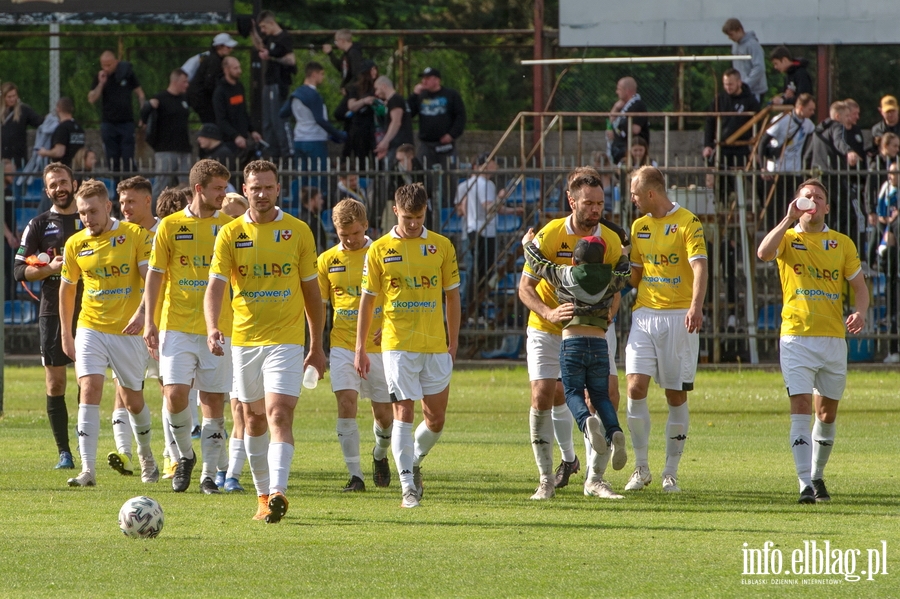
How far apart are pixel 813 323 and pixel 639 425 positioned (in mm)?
1498

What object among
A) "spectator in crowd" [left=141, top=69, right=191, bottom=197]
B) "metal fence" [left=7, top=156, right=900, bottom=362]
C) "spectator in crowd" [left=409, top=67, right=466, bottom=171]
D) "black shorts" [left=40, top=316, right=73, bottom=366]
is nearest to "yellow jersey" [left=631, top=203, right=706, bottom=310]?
"black shorts" [left=40, top=316, right=73, bottom=366]

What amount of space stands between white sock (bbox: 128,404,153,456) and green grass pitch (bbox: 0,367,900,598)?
0.34 m

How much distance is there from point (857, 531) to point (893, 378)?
11.7 meters

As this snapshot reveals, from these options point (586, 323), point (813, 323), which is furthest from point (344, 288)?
point (813, 323)

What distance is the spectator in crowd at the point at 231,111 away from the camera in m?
21.5

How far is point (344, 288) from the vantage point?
10836 millimetres

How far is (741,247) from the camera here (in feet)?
68.7

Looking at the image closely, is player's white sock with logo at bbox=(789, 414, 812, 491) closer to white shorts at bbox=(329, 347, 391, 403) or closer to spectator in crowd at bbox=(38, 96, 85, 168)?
white shorts at bbox=(329, 347, 391, 403)

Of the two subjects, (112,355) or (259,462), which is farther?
(112,355)

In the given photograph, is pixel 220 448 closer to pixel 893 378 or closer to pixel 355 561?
pixel 355 561

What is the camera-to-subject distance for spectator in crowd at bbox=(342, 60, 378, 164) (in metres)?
22.0

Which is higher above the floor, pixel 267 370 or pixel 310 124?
pixel 310 124

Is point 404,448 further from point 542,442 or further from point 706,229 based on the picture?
point 706,229

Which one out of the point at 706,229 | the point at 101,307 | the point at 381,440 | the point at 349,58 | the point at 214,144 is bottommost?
the point at 381,440
